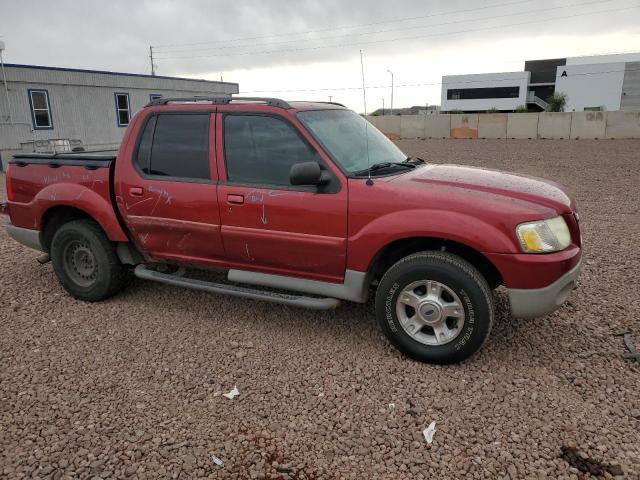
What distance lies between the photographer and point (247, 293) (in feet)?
13.6

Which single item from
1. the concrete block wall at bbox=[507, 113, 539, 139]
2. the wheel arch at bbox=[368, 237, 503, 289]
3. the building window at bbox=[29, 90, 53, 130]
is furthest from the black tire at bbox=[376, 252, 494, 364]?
the concrete block wall at bbox=[507, 113, 539, 139]

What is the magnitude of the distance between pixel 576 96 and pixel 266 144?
75035 mm

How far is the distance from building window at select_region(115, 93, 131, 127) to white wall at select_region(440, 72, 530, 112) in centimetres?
6081

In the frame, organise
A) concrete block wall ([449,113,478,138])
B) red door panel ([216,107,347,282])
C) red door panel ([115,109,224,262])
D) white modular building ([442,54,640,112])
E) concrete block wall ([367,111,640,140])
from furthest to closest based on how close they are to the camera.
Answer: white modular building ([442,54,640,112]) → concrete block wall ([449,113,478,138]) → concrete block wall ([367,111,640,140]) → red door panel ([115,109,224,262]) → red door panel ([216,107,347,282])

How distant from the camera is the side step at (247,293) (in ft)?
12.7

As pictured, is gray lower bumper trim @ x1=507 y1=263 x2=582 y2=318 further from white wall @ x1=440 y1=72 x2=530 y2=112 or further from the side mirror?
white wall @ x1=440 y1=72 x2=530 y2=112

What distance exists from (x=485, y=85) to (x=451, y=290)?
77.3m

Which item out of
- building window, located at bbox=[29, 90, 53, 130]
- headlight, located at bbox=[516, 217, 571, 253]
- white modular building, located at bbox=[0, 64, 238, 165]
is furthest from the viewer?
building window, located at bbox=[29, 90, 53, 130]

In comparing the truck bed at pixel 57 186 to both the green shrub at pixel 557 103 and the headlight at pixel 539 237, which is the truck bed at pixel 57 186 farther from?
the green shrub at pixel 557 103

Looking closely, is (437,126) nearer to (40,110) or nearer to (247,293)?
(40,110)

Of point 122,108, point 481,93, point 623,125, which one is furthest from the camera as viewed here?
point 481,93

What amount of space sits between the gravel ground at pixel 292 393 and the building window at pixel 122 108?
67.1ft

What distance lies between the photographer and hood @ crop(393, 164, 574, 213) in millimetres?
3523

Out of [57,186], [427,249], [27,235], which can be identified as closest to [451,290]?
[427,249]
